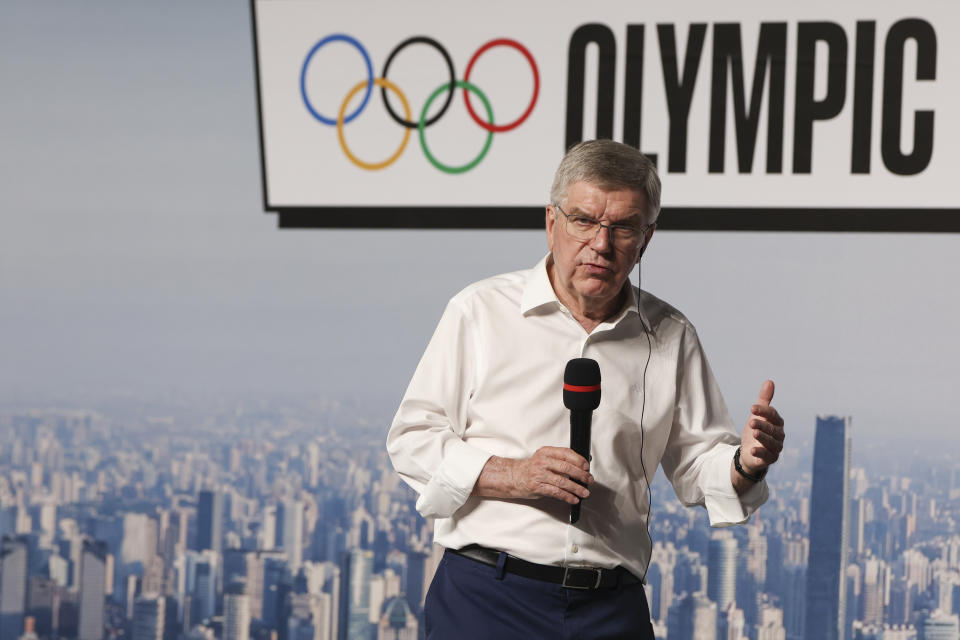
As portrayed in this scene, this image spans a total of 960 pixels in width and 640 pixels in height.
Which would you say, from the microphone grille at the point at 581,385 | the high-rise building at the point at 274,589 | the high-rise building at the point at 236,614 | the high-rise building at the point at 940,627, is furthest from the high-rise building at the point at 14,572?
the high-rise building at the point at 940,627

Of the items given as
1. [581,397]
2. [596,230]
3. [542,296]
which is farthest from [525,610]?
[596,230]

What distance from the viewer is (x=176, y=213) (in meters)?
3.89

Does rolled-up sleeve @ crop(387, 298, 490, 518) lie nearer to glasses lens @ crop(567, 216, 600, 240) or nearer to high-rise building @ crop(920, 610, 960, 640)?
glasses lens @ crop(567, 216, 600, 240)

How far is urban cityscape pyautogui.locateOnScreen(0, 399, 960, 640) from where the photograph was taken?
130 inches

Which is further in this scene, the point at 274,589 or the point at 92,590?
the point at 92,590

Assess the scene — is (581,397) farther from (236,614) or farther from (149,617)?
(149,617)

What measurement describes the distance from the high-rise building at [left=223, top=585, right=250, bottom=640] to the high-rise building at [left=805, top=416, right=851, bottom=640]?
1.86 meters

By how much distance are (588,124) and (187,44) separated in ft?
4.82

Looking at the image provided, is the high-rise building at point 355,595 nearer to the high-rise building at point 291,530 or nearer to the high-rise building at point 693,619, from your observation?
the high-rise building at point 291,530

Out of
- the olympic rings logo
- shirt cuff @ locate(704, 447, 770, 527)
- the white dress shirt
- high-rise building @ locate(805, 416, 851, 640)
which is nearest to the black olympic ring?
the olympic rings logo

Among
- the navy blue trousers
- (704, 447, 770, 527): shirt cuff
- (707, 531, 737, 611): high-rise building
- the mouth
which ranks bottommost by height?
(707, 531, 737, 611): high-rise building

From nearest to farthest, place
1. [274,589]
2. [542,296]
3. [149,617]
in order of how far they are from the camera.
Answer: [542,296]
[274,589]
[149,617]

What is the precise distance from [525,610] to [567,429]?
1.05ft

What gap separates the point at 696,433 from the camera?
79.9 inches
